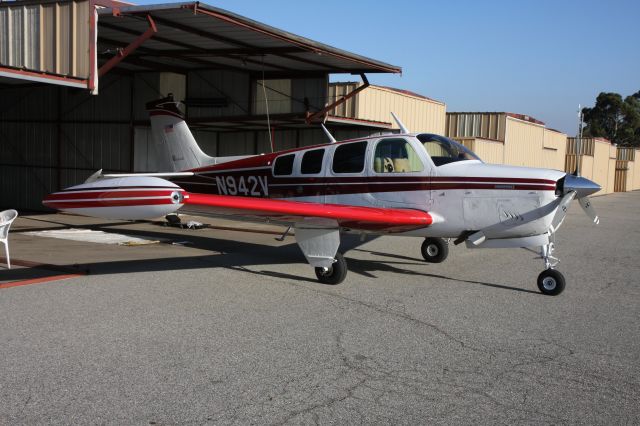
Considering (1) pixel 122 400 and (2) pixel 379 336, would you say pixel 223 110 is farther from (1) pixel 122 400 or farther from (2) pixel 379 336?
(1) pixel 122 400

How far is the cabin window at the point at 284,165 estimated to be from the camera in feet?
34.0

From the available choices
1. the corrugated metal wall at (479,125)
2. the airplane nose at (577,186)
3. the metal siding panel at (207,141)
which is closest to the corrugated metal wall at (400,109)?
the metal siding panel at (207,141)

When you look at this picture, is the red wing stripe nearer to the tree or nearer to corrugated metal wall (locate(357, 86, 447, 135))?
corrugated metal wall (locate(357, 86, 447, 135))

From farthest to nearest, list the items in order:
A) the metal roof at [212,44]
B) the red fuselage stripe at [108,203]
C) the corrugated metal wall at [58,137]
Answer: the corrugated metal wall at [58,137], the metal roof at [212,44], the red fuselage stripe at [108,203]

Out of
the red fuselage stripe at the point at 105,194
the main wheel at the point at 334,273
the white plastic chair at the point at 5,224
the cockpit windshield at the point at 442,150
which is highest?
the cockpit windshield at the point at 442,150

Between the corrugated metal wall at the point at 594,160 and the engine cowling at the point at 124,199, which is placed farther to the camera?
the corrugated metal wall at the point at 594,160

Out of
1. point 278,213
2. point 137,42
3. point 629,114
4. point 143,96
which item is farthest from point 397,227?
point 629,114

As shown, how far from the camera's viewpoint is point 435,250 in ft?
35.9

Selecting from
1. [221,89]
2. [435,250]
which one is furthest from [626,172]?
[435,250]

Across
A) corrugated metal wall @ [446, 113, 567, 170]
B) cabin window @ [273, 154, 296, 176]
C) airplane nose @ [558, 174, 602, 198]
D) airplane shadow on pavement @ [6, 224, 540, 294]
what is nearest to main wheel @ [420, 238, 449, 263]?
airplane shadow on pavement @ [6, 224, 540, 294]

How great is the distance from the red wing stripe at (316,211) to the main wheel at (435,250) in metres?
2.21

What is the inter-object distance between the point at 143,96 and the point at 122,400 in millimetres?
17984

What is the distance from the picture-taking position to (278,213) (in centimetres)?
816

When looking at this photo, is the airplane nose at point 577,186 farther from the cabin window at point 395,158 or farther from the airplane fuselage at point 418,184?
the cabin window at point 395,158
